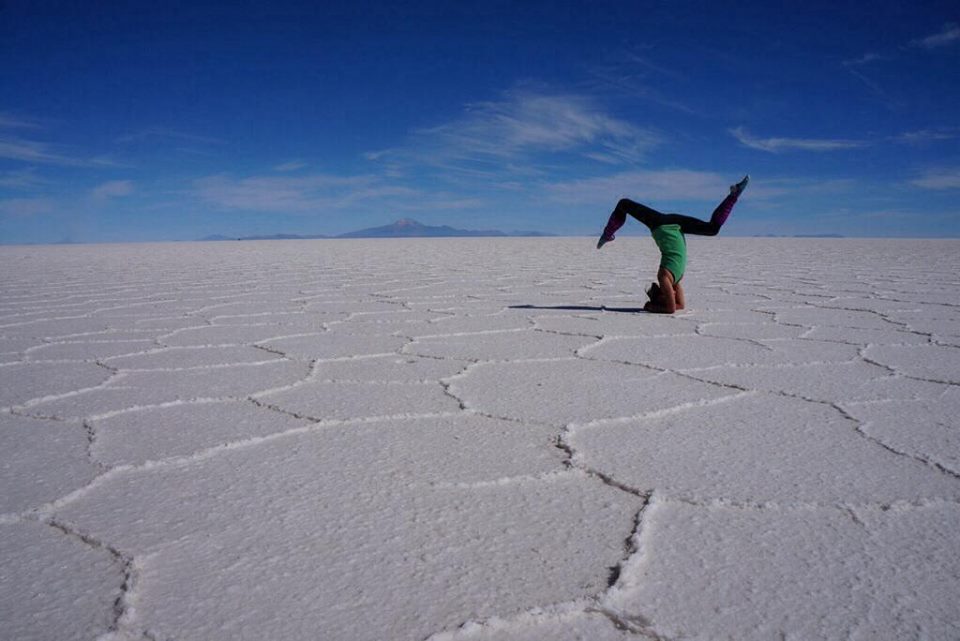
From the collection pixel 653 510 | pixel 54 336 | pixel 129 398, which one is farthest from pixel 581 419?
pixel 54 336

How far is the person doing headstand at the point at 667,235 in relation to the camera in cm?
301

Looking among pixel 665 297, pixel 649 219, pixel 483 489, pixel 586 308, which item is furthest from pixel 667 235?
pixel 483 489

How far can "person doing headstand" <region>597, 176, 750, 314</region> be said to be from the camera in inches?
119

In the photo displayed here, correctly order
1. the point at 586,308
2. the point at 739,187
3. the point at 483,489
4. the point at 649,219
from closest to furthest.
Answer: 1. the point at 483,489
2. the point at 739,187
3. the point at 649,219
4. the point at 586,308

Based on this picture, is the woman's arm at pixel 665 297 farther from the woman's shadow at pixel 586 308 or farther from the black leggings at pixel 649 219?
the black leggings at pixel 649 219

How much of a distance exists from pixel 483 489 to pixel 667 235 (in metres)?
2.27

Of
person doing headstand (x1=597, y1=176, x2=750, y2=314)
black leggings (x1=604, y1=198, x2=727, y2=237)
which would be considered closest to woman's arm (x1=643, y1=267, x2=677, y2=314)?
person doing headstand (x1=597, y1=176, x2=750, y2=314)

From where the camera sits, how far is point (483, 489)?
1048 mm

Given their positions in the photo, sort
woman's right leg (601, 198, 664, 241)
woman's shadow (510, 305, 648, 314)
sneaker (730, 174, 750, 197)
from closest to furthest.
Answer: sneaker (730, 174, 750, 197)
woman's right leg (601, 198, 664, 241)
woman's shadow (510, 305, 648, 314)

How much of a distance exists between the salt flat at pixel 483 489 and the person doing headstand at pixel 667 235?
0.70m

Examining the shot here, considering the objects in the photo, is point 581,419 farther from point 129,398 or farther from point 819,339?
point 819,339

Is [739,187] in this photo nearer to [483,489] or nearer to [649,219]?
[649,219]

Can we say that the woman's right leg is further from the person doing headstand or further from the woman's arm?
the woman's arm

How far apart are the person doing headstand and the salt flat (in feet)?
2.29
